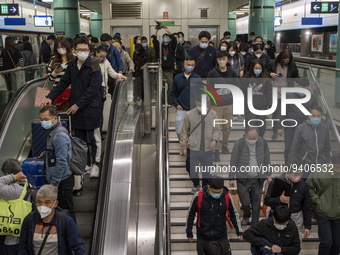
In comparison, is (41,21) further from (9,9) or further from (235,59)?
(235,59)

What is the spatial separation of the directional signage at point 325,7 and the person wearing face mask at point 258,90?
13.1 meters

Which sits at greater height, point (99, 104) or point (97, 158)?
point (99, 104)

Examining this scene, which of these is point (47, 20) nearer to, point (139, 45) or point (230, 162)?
point (139, 45)

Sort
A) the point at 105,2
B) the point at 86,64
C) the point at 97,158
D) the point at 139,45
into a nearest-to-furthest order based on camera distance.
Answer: the point at 86,64 → the point at 97,158 → the point at 139,45 → the point at 105,2

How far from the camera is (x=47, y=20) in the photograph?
85.6 feet

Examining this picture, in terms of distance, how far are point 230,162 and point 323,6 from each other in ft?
48.2

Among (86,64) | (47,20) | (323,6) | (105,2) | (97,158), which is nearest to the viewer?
(86,64)

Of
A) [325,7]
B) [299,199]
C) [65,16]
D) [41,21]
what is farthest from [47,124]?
[41,21]

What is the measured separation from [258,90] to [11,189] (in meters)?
4.37

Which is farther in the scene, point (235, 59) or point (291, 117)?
point (235, 59)

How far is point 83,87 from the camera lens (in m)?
6.26

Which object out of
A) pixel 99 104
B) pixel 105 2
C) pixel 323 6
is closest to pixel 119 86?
pixel 99 104

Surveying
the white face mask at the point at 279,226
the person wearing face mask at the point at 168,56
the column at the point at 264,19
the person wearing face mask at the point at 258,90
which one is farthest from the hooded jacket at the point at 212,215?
the column at the point at 264,19

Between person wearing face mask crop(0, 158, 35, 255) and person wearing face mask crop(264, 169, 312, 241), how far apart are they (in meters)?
3.07
